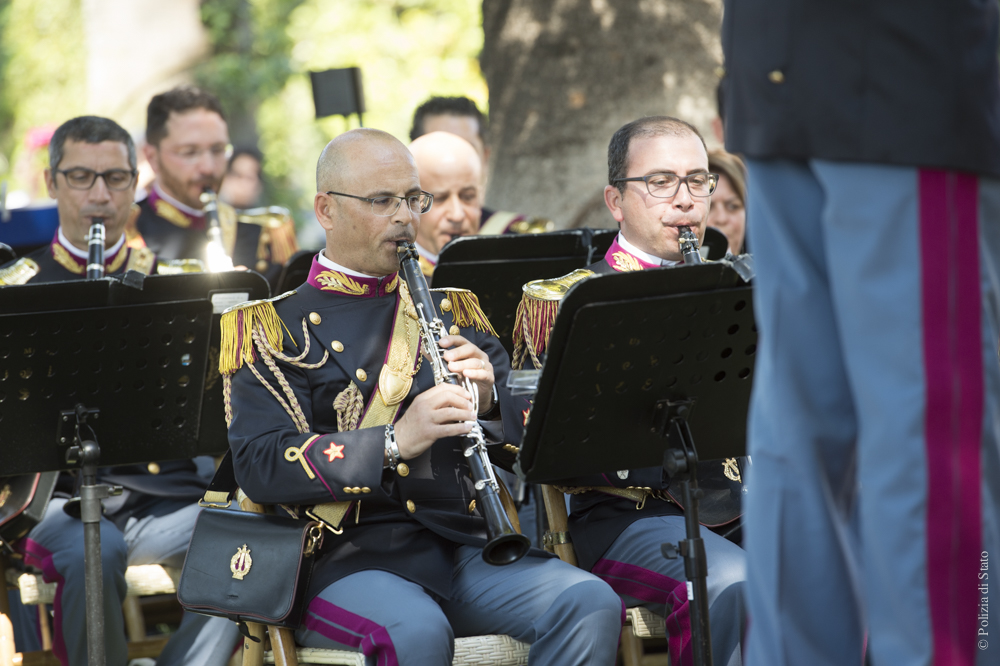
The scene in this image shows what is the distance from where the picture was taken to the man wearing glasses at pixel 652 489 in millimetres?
2943

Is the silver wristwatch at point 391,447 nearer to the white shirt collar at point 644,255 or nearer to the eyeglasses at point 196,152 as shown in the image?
the white shirt collar at point 644,255

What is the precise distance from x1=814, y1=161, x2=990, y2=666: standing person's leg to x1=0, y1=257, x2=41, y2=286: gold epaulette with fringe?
10.1 ft

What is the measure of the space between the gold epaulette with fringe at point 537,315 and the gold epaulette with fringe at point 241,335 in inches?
28.1

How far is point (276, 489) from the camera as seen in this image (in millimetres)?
2828

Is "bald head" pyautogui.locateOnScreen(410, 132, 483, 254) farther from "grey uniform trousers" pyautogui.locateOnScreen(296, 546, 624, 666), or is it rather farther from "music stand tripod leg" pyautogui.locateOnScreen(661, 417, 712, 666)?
"music stand tripod leg" pyautogui.locateOnScreen(661, 417, 712, 666)

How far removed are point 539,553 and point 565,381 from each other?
0.76m

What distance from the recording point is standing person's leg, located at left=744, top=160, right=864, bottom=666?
179 cm

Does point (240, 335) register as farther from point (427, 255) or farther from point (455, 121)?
point (455, 121)

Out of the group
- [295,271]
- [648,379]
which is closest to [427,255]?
[295,271]

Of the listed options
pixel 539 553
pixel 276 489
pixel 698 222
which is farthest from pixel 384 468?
pixel 698 222

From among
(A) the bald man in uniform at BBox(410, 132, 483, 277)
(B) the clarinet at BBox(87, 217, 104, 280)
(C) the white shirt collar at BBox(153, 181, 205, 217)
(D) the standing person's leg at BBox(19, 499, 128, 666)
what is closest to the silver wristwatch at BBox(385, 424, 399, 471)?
(D) the standing person's leg at BBox(19, 499, 128, 666)

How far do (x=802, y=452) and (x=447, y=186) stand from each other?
124 inches

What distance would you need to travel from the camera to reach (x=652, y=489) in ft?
10.6

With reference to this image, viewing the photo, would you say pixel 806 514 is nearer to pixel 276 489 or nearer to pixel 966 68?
pixel 966 68
